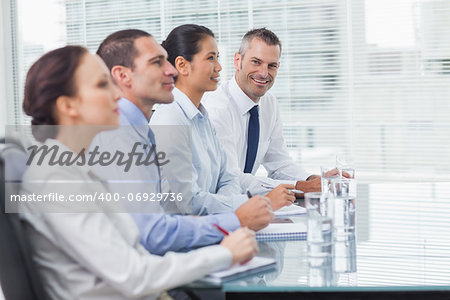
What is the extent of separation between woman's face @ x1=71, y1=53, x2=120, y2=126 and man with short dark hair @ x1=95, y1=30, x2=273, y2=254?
281 mm

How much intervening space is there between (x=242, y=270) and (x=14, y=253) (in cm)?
53

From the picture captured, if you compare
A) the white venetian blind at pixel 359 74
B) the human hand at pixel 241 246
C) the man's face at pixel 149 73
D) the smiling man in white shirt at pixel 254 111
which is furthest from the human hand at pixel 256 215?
the white venetian blind at pixel 359 74

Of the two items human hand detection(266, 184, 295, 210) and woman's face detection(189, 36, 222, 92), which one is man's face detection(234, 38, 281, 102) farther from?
human hand detection(266, 184, 295, 210)

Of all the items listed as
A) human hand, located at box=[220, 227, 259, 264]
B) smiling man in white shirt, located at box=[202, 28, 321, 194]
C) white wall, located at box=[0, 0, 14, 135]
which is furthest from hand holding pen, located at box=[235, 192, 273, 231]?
white wall, located at box=[0, 0, 14, 135]

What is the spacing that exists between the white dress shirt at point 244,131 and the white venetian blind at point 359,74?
1.40 metres

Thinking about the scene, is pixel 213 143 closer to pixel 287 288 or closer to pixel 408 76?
pixel 287 288

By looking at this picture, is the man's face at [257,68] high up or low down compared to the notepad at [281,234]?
up

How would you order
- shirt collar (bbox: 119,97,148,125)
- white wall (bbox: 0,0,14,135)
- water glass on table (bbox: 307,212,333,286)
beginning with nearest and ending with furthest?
water glass on table (bbox: 307,212,333,286), shirt collar (bbox: 119,97,148,125), white wall (bbox: 0,0,14,135)

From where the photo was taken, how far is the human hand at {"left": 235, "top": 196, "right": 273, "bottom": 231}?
5.32 feet

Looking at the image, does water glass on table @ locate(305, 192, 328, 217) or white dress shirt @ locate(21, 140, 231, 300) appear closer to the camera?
white dress shirt @ locate(21, 140, 231, 300)

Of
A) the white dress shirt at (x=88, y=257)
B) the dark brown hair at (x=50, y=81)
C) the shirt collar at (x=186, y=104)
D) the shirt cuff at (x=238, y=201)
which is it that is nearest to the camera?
the white dress shirt at (x=88, y=257)

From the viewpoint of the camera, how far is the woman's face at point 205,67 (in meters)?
2.26

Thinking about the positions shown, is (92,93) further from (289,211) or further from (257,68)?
(257,68)

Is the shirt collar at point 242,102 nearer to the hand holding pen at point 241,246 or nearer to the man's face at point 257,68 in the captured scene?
the man's face at point 257,68
